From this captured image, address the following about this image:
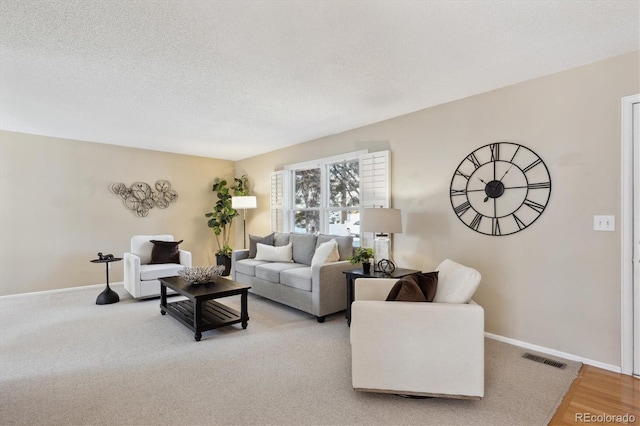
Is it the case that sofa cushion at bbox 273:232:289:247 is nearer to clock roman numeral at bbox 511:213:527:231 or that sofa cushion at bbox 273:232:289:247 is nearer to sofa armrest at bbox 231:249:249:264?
sofa armrest at bbox 231:249:249:264

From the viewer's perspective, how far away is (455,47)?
7.85 ft

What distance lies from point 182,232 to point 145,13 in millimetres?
4964

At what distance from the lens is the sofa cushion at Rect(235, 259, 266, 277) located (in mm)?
4715

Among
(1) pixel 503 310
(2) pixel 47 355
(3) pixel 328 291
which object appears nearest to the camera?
(2) pixel 47 355

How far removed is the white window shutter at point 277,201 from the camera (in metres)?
5.93

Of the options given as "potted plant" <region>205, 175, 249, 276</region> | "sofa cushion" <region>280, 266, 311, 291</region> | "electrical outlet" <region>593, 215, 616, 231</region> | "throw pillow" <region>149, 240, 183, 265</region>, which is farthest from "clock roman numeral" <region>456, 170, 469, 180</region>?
"potted plant" <region>205, 175, 249, 276</region>

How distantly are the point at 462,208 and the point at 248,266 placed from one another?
3.02 m

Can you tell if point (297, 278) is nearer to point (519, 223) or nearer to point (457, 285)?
point (457, 285)

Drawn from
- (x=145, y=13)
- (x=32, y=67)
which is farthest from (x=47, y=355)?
(x=145, y=13)

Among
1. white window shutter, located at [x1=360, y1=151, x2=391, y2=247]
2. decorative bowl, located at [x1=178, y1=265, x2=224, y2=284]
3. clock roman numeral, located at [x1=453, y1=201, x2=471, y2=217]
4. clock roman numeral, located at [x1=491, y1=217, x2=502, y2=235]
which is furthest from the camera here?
white window shutter, located at [x1=360, y1=151, x2=391, y2=247]

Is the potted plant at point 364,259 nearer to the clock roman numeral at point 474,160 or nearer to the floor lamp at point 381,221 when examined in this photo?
the floor lamp at point 381,221

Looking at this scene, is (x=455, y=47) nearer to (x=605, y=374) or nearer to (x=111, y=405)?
(x=605, y=374)

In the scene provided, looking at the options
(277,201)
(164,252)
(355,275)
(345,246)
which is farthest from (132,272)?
(355,275)

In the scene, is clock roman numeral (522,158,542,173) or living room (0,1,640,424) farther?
clock roman numeral (522,158,542,173)
